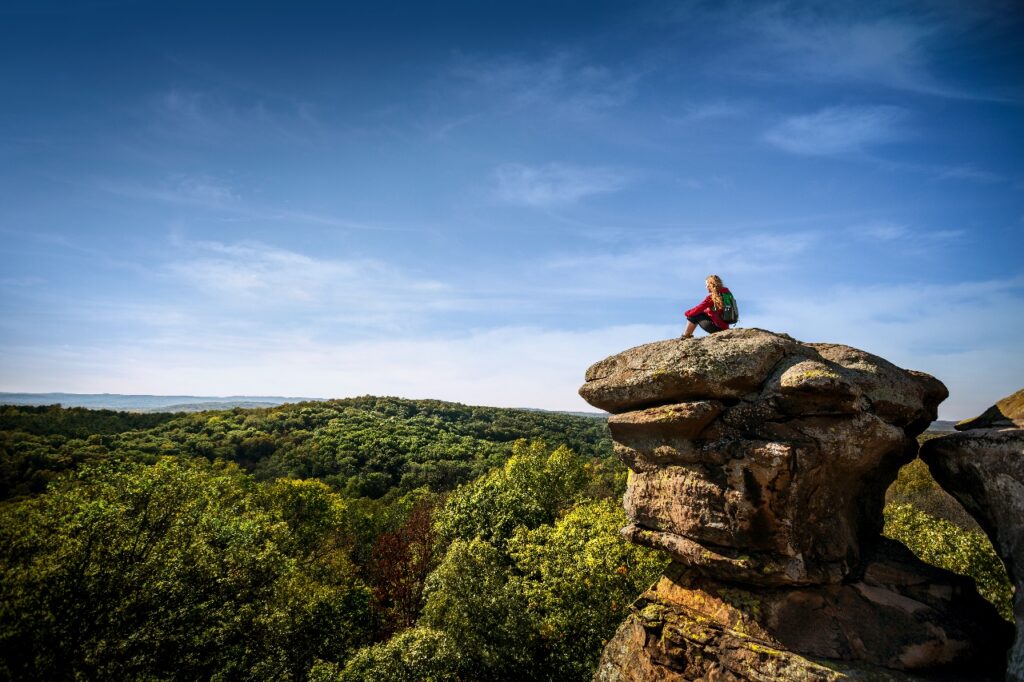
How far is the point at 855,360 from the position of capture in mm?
11391

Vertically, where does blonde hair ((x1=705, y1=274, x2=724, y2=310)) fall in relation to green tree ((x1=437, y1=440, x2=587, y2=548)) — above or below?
above

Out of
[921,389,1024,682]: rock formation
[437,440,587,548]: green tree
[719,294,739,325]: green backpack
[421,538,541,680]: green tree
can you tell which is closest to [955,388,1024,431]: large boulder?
[921,389,1024,682]: rock formation

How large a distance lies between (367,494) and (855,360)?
254 feet

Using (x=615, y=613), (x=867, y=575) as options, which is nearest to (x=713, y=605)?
(x=867, y=575)

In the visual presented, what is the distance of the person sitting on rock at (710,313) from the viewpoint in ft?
42.9

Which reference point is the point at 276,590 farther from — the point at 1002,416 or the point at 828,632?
the point at 1002,416

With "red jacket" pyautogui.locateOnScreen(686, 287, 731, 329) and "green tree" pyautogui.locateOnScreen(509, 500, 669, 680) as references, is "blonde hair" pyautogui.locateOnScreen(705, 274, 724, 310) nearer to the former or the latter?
"red jacket" pyautogui.locateOnScreen(686, 287, 731, 329)

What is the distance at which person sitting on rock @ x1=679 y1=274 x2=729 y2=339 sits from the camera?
13.1 meters

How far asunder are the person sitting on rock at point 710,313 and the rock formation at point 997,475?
235 inches

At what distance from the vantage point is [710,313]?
1330 cm

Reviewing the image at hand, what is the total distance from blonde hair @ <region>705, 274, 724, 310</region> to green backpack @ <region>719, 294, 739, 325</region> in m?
0.14

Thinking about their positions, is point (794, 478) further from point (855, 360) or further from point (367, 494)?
point (367, 494)

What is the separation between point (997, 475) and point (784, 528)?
4.71m

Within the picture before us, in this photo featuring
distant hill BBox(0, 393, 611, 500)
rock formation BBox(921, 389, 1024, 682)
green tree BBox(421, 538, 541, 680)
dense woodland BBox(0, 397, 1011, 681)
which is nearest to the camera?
rock formation BBox(921, 389, 1024, 682)
